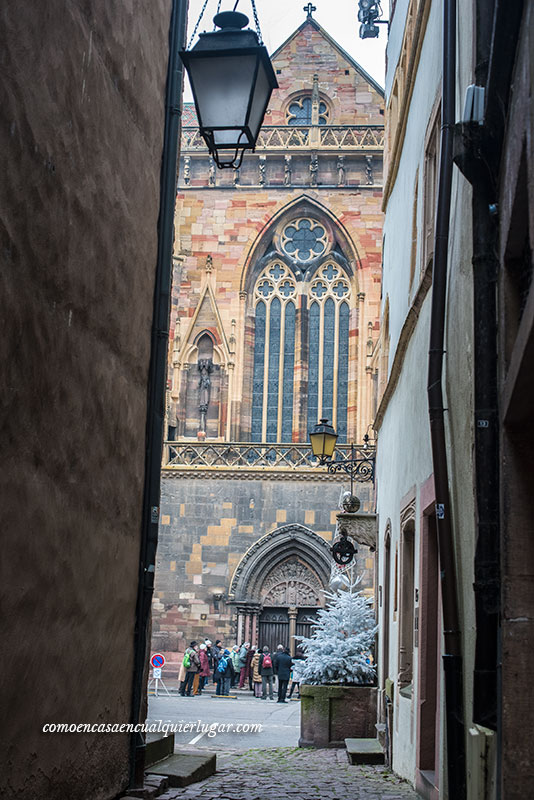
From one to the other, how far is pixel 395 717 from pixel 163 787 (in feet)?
11.2

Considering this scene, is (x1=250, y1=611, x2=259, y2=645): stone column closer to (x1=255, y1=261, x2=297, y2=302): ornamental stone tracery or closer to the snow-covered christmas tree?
(x1=255, y1=261, x2=297, y2=302): ornamental stone tracery

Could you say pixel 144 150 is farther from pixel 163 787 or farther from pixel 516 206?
pixel 163 787

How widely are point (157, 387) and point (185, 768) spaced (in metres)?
2.70

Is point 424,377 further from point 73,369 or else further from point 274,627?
point 274,627

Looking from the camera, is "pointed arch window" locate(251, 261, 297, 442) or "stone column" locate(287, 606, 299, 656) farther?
"pointed arch window" locate(251, 261, 297, 442)

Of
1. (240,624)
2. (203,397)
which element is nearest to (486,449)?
(240,624)

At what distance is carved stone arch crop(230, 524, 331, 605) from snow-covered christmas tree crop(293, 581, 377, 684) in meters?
12.6

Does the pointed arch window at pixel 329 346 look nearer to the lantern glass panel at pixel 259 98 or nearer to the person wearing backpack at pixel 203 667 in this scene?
the person wearing backpack at pixel 203 667

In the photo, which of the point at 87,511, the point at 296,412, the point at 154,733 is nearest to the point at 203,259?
the point at 296,412

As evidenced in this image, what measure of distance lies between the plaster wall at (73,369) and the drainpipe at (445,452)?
179 cm

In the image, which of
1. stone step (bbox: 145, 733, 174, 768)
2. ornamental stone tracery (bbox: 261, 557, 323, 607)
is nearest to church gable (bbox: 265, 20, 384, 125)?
ornamental stone tracery (bbox: 261, 557, 323, 607)

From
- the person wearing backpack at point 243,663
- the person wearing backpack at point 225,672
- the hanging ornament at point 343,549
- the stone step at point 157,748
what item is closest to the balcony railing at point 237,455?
the person wearing backpack at point 243,663

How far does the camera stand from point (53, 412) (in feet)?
15.7

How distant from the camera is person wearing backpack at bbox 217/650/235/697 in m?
→ 22.3
